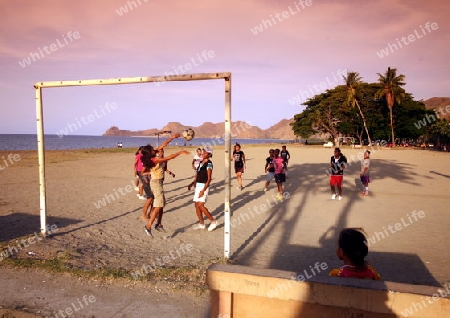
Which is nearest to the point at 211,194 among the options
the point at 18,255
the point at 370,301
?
the point at 18,255

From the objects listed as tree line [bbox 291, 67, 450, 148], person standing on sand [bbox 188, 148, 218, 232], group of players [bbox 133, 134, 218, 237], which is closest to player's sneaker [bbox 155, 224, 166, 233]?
group of players [bbox 133, 134, 218, 237]

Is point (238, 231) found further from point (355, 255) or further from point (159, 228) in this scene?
point (355, 255)

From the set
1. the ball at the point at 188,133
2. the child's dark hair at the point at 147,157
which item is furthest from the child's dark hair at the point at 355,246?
the child's dark hair at the point at 147,157

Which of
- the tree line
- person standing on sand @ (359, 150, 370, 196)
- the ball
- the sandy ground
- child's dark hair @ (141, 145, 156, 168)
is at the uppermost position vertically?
the tree line

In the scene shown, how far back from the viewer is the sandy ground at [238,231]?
5125 millimetres

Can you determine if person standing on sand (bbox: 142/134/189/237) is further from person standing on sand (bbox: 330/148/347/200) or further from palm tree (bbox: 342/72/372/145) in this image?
palm tree (bbox: 342/72/372/145)

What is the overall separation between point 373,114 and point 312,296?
6090cm

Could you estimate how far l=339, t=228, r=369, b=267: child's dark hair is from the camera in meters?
2.58

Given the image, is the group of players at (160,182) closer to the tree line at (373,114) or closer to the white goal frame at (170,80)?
the white goal frame at (170,80)

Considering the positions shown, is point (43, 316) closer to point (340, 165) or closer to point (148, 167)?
point (148, 167)

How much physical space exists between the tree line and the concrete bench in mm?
55487

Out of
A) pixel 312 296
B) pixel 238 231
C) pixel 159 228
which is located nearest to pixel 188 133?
pixel 159 228

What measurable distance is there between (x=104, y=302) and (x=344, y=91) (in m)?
61.7

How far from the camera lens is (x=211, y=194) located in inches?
484
